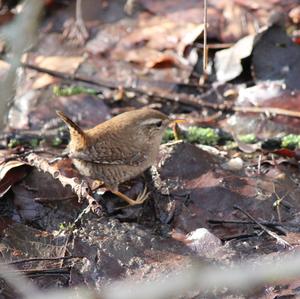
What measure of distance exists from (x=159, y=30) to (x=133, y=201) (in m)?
3.03

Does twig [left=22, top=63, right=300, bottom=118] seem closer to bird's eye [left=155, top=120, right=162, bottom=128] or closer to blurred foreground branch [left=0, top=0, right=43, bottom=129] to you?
bird's eye [left=155, top=120, right=162, bottom=128]

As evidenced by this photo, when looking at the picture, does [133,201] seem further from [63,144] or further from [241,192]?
[63,144]

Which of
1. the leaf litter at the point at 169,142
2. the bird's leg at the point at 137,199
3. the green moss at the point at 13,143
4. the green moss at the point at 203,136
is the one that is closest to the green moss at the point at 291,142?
the leaf litter at the point at 169,142

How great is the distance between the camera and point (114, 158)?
428 cm

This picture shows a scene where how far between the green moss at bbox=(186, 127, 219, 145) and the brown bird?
1.40 ft

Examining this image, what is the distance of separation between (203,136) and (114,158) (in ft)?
3.25

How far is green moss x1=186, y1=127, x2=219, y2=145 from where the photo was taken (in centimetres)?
496

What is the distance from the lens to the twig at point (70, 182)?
11.4ft

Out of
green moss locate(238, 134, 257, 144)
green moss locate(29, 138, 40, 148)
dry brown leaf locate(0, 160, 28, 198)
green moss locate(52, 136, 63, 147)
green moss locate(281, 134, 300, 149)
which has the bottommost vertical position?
green moss locate(281, 134, 300, 149)

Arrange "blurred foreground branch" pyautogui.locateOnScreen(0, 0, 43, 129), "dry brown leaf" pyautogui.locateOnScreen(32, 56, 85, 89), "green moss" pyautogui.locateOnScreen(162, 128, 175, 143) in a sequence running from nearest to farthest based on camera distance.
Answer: "blurred foreground branch" pyautogui.locateOnScreen(0, 0, 43, 129)
"green moss" pyautogui.locateOnScreen(162, 128, 175, 143)
"dry brown leaf" pyautogui.locateOnScreen(32, 56, 85, 89)

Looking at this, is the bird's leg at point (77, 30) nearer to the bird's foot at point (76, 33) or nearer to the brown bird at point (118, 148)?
the bird's foot at point (76, 33)

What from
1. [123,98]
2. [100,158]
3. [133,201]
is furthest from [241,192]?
[123,98]

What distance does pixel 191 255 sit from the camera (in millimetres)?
3479

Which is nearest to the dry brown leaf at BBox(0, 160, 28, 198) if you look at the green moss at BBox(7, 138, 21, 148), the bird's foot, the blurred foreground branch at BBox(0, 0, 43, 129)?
the green moss at BBox(7, 138, 21, 148)
